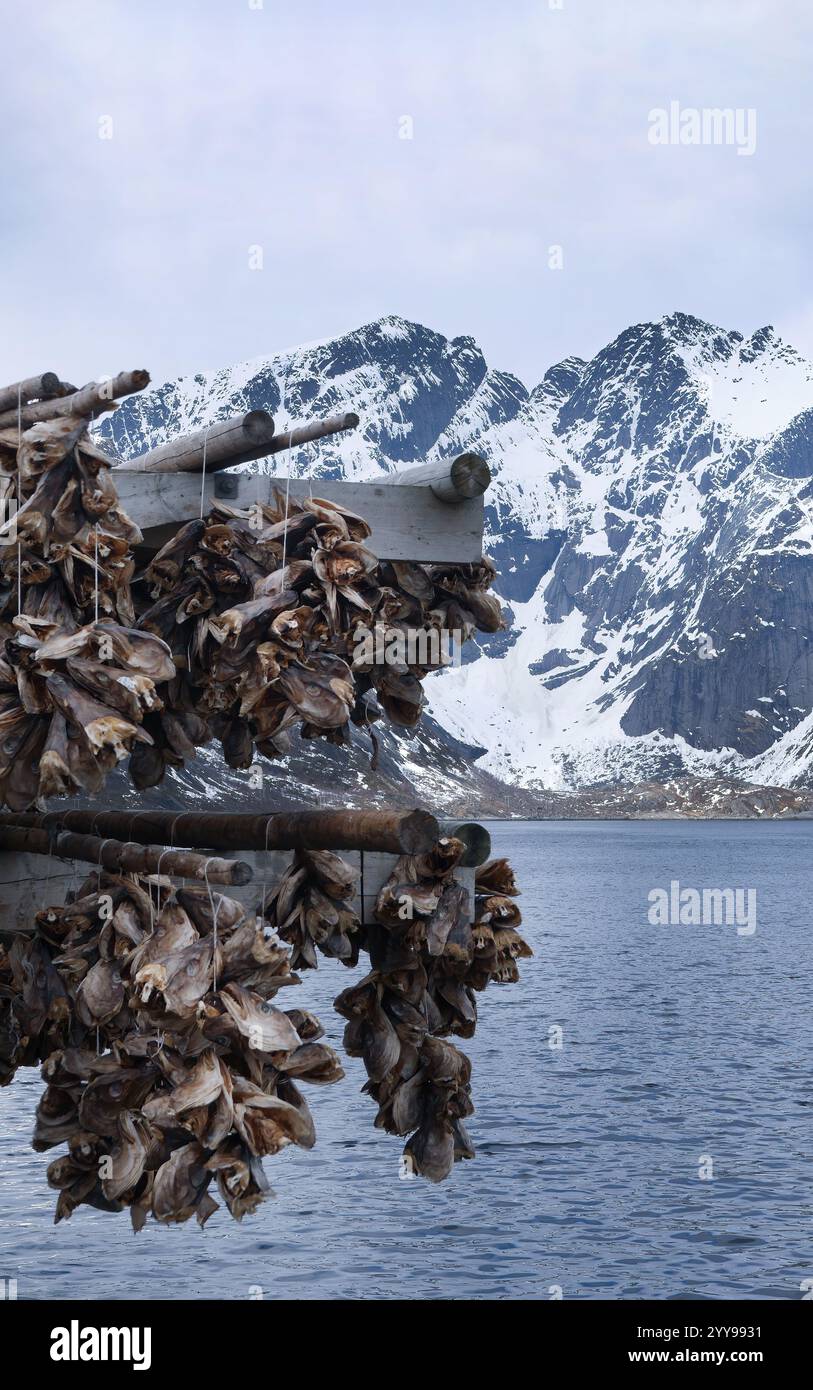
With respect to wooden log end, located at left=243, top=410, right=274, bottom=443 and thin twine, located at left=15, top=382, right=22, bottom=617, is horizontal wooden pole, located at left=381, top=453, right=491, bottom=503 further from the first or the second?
thin twine, located at left=15, top=382, right=22, bottom=617

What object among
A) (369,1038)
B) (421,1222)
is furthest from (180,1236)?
(369,1038)

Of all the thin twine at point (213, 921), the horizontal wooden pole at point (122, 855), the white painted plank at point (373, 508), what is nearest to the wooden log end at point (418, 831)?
the horizontal wooden pole at point (122, 855)

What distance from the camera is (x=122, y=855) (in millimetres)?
6746

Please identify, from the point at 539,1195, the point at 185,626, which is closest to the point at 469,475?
the point at 185,626

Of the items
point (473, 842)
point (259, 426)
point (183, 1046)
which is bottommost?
point (183, 1046)

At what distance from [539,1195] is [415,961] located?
22162 millimetres

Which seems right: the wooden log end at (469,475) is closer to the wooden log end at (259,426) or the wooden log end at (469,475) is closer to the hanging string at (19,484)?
the wooden log end at (259,426)

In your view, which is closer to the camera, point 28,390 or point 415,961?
point 28,390

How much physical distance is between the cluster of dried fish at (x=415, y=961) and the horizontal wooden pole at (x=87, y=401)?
218 centimetres

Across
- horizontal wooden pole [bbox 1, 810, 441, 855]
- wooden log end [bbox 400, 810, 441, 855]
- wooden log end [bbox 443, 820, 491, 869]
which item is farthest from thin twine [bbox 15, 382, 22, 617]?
wooden log end [bbox 443, 820, 491, 869]

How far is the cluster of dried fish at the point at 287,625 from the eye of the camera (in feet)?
20.9

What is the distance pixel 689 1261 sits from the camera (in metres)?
25.0

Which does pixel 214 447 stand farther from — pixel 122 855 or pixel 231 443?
pixel 122 855
